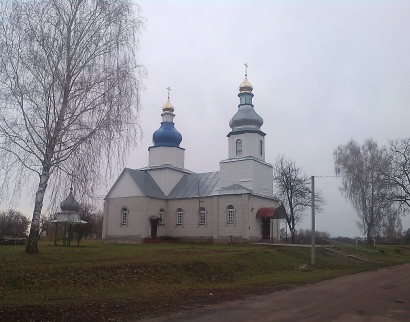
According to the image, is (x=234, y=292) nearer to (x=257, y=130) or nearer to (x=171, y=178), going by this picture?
(x=257, y=130)

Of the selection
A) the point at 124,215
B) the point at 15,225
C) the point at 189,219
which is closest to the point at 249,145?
the point at 189,219

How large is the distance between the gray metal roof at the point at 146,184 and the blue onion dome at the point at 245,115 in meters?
9.58

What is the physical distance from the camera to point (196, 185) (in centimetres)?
4088

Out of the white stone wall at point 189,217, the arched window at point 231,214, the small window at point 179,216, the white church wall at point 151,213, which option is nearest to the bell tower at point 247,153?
the white stone wall at point 189,217

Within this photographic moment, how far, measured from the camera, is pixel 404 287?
1586 centimetres

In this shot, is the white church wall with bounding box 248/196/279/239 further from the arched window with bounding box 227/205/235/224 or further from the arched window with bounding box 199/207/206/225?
the arched window with bounding box 199/207/206/225

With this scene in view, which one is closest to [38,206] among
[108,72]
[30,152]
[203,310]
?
[30,152]

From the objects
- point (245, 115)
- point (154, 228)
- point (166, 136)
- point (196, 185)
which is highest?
point (245, 115)

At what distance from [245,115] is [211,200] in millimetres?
8561

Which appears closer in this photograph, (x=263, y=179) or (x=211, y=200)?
(x=211, y=200)

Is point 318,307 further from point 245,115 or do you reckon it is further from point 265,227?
point 245,115

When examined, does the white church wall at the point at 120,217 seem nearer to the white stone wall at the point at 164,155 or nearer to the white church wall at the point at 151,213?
the white church wall at the point at 151,213

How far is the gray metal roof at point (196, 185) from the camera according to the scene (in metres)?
39.2

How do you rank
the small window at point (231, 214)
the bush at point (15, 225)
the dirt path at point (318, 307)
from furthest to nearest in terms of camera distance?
the bush at point (15, 225), the small window at point (231, 214), the dirt path at point (318, 307)
